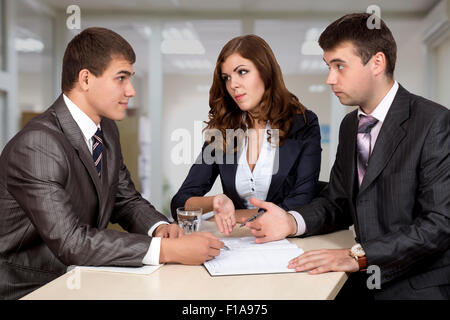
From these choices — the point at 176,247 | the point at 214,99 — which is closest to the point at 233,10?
the point at 214,99

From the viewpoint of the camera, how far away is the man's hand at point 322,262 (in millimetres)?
1321

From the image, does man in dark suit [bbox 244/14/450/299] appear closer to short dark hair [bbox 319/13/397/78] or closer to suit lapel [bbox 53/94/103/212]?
short dark hair [bbox 319/13/397/78]

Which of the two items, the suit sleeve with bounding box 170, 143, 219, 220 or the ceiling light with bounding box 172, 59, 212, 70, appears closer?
the suit sleeve with bounding box 170, 143, 219, 220

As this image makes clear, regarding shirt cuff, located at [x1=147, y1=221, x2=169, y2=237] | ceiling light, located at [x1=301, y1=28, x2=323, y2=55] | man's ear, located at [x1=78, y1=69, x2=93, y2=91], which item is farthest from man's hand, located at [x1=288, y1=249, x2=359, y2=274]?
ceiling light, located at [x1=301, y1=28, x2=323, y2=55]

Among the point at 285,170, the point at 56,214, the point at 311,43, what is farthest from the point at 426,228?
the point at 311,43

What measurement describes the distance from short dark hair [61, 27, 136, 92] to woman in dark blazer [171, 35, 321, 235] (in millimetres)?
778

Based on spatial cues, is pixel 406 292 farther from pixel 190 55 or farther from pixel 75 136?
pixel 190 55

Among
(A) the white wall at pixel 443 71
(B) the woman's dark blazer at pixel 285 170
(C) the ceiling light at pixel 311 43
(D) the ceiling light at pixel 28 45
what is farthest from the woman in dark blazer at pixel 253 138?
(C) the ceiling light at pixel 311 43

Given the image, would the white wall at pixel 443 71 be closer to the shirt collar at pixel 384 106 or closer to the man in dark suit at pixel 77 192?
the shirt collar at pixel 384 106

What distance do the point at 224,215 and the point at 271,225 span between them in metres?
0.18

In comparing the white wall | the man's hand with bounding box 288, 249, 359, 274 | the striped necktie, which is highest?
the white wall

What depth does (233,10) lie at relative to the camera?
6.22 meters

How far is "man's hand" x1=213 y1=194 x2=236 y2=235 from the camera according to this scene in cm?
170

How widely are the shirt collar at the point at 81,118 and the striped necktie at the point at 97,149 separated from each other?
5 cm
